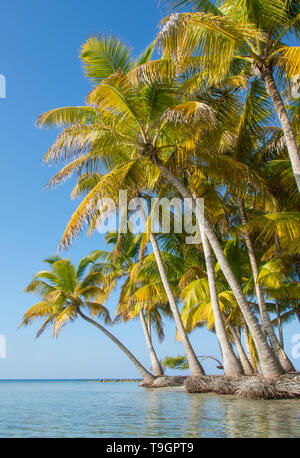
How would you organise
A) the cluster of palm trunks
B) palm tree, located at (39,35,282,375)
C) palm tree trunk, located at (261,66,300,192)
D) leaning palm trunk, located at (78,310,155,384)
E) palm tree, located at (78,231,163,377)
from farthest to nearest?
palm tree, located at (78,231,163,377), leaning palm trunk, located at (78,310,155,384), palm tree, located at (39,35,282,375), the cluster of palm trunks, palm tree trunk, located at (261,66,300,192)

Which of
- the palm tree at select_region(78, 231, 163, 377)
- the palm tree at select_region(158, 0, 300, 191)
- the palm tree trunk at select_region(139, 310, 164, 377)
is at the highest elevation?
the palm tree at select_region(158, 0, 300, 191)

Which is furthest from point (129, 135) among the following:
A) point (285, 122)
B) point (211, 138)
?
point (285, 122)

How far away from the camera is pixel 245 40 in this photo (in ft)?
33.7

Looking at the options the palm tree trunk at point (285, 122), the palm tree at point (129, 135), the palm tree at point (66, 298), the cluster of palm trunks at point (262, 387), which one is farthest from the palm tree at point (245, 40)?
the palm tree at point (66, 298)

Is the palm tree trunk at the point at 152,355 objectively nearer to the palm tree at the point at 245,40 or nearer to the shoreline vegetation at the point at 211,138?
the shoreline vegetation at the point at 211,138

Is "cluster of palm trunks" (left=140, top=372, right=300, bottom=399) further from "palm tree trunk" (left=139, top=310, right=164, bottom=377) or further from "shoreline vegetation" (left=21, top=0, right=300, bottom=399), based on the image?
"palm tree trunk" (left=139, top=310, right=164, bottom=377)

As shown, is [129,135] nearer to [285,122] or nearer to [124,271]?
[285,122]

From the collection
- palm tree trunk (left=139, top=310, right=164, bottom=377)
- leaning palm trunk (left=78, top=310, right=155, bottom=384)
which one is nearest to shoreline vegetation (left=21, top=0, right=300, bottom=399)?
leaning palm trunk (left=78, top=310, right=155, bottom=384)

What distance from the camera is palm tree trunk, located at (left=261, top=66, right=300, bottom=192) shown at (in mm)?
9336

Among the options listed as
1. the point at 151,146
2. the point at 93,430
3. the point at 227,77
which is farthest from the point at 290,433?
the point at 227,77

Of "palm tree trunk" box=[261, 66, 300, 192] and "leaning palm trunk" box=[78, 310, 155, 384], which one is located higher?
"palm tree trunk" box=[261, 66, 300, 192]
